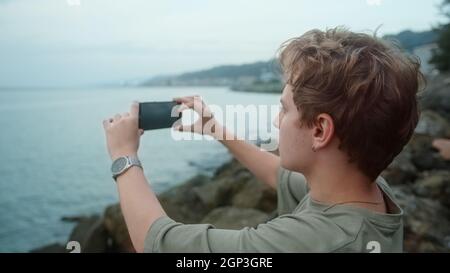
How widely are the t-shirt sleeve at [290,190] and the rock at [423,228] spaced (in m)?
1.17

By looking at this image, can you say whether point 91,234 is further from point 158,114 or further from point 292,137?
point 292,137

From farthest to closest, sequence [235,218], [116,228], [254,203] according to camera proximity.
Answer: [254,203]
[116,228]
[235,218]

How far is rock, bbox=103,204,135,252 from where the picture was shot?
94.9 inches

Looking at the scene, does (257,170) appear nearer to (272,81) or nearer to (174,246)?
(272,81)

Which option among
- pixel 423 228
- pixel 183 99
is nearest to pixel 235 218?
pixel 423 228

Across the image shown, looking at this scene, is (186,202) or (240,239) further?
(186,202)

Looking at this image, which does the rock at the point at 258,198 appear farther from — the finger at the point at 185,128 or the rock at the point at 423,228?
the finger at the point at 185,128

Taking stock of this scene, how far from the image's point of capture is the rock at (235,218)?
7.66 ft

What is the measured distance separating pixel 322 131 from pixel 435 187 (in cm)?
329

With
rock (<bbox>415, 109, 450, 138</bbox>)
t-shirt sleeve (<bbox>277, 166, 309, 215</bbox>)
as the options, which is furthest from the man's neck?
rock (<bbox>415, 109, 450, 138</bbox>)

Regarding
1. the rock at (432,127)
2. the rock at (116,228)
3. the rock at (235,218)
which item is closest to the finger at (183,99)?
the rock at (235,218)

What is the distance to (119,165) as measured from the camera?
0.75 m

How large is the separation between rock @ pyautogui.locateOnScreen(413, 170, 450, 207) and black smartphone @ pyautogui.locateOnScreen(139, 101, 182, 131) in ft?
10.1

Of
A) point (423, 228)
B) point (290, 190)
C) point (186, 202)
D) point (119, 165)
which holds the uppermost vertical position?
point (119, 165)
